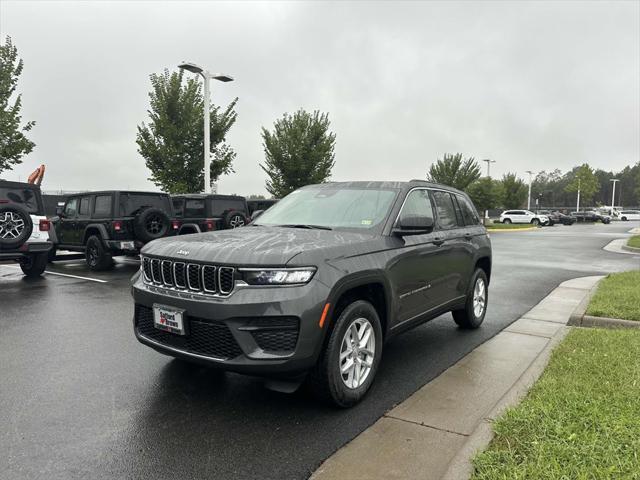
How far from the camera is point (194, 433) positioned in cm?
325

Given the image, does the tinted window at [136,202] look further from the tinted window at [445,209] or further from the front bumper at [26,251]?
the tinted window at [445,209]

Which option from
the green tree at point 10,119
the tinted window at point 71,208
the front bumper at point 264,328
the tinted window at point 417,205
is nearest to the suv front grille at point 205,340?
the front bumper at point 264,328

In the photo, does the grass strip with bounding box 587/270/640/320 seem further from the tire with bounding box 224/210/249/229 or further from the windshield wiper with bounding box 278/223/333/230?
the tire with bounding box 224/210/249/229

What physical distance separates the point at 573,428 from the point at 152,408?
9.59ft

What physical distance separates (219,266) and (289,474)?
1.41 metres

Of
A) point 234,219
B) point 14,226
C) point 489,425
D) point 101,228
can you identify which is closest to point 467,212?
point 489,425

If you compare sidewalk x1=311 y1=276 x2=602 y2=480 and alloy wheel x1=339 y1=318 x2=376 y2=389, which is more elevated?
alloy wheel x1=339 y1=318 x2=376 y2=389

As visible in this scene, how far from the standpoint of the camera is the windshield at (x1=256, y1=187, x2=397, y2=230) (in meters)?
4.36

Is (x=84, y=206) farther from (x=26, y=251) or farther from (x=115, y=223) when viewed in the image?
(x=26, y=251)

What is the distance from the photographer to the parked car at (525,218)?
5050cm

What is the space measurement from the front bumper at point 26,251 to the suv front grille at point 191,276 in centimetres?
674

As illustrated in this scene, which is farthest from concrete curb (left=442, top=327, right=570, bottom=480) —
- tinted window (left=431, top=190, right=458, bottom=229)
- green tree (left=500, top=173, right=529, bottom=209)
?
green tree (left=500, top=173, right=529, bottom=209)

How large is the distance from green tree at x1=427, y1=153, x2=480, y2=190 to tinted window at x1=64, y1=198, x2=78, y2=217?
2955 cm

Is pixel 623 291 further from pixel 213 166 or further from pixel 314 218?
pixel 213 166
